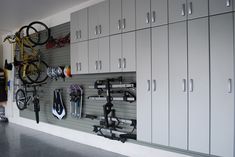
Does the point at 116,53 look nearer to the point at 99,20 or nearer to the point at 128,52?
the point at 128,52

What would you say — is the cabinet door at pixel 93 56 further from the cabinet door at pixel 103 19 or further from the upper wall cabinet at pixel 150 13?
the upper wall cabinet at pixel 150 13

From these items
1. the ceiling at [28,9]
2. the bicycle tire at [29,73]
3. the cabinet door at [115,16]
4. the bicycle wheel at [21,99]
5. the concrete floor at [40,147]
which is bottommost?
the concrete floor at [40,147]

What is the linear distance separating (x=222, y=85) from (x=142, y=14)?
167cm

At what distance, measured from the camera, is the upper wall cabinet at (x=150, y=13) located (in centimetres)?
338

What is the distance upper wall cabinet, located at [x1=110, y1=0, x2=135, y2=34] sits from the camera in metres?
3.78

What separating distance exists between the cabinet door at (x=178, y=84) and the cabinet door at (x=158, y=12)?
20 cm

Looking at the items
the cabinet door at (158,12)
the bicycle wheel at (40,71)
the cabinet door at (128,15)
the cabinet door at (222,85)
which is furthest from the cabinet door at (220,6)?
the bicycle wheel at (40,71)

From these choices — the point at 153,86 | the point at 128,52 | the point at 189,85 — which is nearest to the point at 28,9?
the point at 128,52

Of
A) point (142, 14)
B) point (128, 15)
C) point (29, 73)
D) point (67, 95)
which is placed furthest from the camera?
point (29, 73)

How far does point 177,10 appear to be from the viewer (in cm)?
321

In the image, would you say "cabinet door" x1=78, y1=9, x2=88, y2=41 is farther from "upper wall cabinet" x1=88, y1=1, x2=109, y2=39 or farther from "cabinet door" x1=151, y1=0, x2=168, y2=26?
"cabinet door" x1=151, y1=0, x2=168, y2=26

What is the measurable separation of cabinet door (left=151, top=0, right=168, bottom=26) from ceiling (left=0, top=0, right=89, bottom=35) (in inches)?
85.4

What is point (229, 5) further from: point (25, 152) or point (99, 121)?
point (25, 152)

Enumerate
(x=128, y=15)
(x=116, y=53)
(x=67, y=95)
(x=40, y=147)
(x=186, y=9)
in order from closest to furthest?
(x=186, y=9) < (x=128, y=15) < (x=116, y=53) < (x=40, y=147) < (x=67, y=95)
